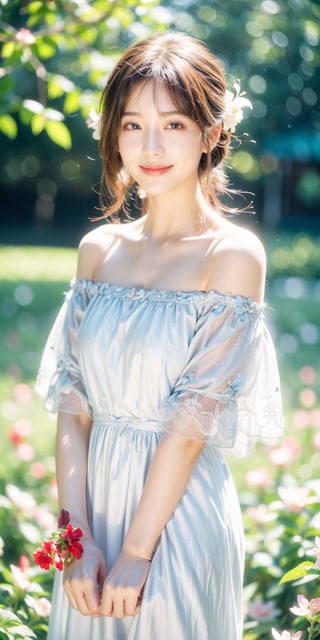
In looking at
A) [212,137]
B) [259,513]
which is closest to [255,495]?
[259,513]

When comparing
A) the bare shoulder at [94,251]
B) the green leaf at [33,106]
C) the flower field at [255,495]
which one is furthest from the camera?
the green leaf at [33,106]

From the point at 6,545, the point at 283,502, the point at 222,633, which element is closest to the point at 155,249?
the point at 222,633

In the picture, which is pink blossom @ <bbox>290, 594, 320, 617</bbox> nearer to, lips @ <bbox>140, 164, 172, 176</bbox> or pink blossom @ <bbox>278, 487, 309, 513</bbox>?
pink blossom @ <bbox>278, 487, 309, 513</bbox>

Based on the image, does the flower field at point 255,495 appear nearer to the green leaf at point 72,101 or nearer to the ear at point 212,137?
the ear at point 212,137

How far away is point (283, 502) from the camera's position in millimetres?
3184

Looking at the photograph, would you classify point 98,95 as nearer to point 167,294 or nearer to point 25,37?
point 25,37

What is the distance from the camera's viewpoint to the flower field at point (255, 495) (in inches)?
109

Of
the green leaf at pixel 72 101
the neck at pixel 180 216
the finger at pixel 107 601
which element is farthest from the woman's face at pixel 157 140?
the green leaf at pixel 72 101

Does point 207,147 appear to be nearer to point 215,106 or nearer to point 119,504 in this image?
point 215,106

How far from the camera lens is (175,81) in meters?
2.07

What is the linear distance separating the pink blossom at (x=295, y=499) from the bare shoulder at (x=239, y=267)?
3.94 feet

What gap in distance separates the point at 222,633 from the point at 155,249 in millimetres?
897

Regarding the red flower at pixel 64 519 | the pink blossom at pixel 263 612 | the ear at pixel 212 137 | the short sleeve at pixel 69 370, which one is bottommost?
the pink blossom at pixel 263 612

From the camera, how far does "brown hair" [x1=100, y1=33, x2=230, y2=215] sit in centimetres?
208
